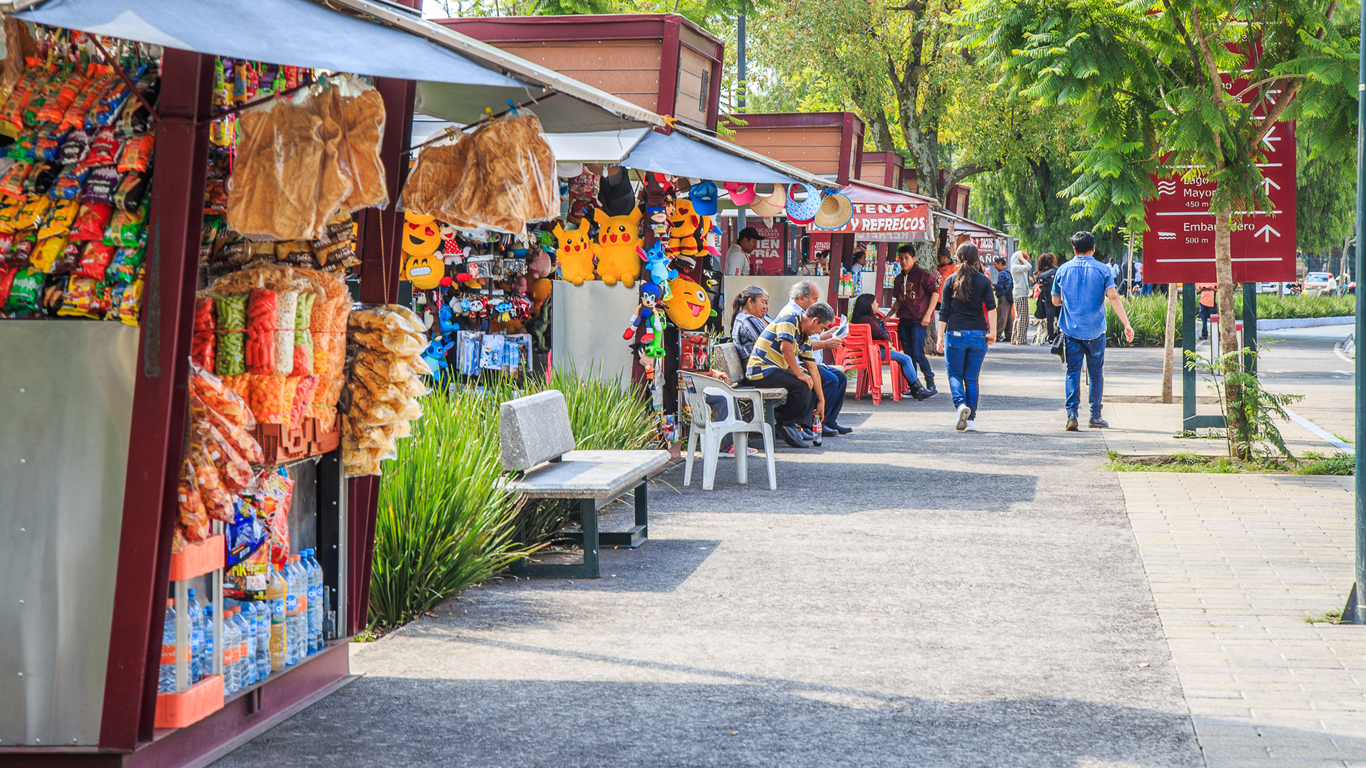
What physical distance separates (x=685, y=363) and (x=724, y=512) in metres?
2.87

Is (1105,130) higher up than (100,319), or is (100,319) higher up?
(1105,130)

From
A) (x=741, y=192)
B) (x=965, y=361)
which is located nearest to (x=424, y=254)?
(x=741, y=192)

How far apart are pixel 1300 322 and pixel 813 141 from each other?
1149 inches

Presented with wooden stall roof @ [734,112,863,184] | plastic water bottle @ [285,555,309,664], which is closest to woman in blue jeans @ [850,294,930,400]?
wooden stall roof @ [734,112,863,184]

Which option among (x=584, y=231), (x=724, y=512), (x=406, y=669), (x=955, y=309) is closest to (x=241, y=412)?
(x=406, y=669)

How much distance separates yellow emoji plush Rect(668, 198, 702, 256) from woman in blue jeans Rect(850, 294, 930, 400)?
17.7ft

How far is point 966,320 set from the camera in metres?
13.4

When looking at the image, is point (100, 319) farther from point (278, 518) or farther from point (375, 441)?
point (375, 441)

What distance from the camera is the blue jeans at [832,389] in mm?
13150

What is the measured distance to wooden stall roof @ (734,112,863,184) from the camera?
672 inches

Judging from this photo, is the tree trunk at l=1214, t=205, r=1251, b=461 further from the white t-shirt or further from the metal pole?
the white t-shirt

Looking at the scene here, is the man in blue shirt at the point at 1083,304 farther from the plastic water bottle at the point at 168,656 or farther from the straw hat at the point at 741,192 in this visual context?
the plastic water bottle at the point at 168,656

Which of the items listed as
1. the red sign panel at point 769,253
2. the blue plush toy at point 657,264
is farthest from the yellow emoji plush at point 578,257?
the red sign panel at point 769,253

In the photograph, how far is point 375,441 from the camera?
509 centimetres
